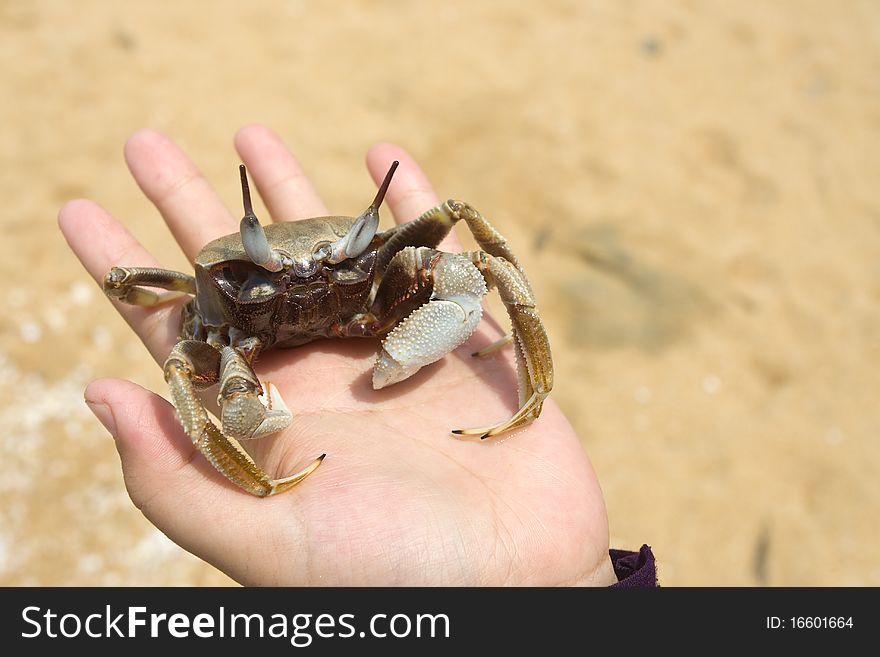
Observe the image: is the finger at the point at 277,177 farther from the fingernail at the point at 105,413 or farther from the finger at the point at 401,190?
the fingernail at the point at 105,413

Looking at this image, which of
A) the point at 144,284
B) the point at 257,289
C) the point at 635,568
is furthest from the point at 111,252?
the point at 635,568

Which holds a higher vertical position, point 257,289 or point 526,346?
point 257,289

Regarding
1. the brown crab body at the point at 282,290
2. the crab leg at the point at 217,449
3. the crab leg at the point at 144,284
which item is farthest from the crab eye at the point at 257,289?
the crab leg at the point at 144,284

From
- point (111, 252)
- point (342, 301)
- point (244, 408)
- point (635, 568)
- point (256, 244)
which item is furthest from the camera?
point (111, 252)

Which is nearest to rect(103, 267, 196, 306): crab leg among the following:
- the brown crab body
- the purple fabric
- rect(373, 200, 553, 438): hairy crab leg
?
the brown crab body

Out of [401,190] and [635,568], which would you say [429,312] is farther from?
[401,190]

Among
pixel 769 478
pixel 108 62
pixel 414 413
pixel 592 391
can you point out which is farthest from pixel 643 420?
pixel 108 62

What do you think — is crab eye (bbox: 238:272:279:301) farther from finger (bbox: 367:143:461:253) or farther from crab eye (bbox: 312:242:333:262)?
finger (bbox: 367:143:461:253)
